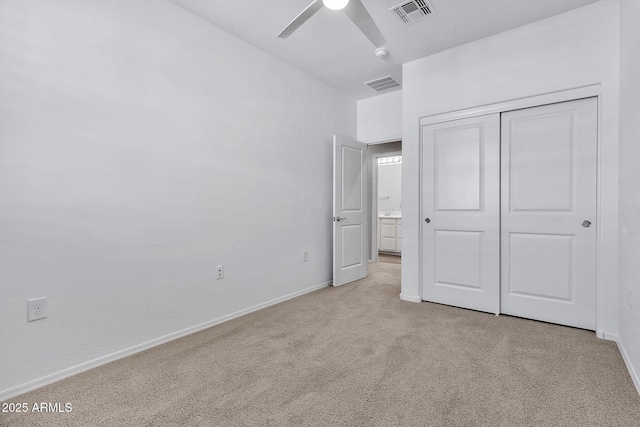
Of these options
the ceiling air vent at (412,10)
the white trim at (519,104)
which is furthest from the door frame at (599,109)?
the ceiling air vent at (412,10)

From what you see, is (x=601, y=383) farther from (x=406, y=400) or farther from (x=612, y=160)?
(x=612, y=160)

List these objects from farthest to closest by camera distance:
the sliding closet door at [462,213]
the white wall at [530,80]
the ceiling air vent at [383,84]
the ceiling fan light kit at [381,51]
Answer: the ceiling air vent at [383,84]
the ceiling fan light kit at [381,51]
the sliding closet door at [462,213]
the white wall at [530,80]

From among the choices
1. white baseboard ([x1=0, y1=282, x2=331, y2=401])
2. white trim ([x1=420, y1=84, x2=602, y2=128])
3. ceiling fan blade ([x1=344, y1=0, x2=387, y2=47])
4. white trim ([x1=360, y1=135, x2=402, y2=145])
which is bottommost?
white baseboard ([x1=0, y1=282, x2=331, y2=401])

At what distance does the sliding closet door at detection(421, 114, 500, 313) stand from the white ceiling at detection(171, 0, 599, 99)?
80cm

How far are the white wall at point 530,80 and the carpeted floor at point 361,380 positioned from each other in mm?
820

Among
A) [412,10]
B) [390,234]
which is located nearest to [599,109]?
[412,10]

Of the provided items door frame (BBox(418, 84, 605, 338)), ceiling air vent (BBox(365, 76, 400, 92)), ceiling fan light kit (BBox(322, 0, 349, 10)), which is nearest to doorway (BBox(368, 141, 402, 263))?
ceiling air vent (BBox(365, 76, 400, 92))

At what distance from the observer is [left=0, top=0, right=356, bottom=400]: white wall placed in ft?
5.80

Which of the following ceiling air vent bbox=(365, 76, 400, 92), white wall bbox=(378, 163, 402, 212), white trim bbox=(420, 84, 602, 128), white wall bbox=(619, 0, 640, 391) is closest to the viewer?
white wall bbox=(619, 0, 640, 391)

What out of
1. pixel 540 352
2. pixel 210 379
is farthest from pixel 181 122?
pixel 540 352

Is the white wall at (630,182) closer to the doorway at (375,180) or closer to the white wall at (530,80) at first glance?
the white wall at (530,80)

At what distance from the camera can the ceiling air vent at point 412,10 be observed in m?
2.44

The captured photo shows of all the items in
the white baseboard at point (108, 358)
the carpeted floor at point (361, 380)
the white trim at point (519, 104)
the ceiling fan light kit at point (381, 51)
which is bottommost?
the carpeted floor at point (361, 380)

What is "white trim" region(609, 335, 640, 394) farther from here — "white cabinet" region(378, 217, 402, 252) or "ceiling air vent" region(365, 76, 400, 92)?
"white cabinet" region(378, 217, 402, 252)
